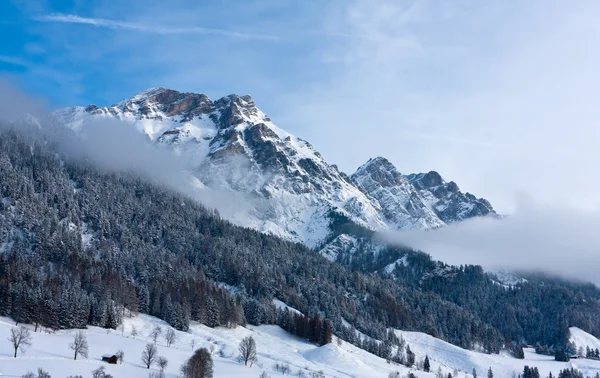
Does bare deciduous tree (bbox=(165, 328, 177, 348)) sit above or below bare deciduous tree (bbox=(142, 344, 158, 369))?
above

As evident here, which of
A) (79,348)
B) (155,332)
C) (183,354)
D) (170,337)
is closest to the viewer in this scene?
(79,348)

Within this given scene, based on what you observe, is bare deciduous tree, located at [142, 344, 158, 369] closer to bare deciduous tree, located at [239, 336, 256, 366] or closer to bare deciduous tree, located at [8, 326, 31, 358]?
bare deciduous tree, located at [8, 326, 31, 358]

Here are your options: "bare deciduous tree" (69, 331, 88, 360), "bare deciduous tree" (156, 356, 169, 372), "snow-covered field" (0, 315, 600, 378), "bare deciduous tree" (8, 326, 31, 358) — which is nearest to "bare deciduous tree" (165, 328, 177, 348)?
"snow-covered field" (0, 315, 600, 378)

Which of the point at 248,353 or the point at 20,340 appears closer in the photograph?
the point at 20,340

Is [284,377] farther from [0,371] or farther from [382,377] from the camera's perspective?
[0,371]

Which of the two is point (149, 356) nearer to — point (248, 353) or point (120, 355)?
point (120, 355)

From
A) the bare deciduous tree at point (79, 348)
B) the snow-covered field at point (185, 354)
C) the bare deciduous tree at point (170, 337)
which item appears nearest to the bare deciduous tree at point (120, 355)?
the snow-covered field at point (185, 354)

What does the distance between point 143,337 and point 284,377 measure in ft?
140

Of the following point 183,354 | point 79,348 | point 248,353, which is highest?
point 248,353

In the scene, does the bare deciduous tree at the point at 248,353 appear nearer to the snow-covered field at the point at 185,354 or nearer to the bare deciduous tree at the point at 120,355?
the snow-covered field at the point at 185,354

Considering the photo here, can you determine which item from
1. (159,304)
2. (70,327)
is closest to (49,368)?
(70,327)

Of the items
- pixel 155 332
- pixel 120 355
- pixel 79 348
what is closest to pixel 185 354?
pixel 155 332

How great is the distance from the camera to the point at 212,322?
18675 cm

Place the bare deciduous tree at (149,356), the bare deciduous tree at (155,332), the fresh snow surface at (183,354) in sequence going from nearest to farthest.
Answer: the fresh snow surface at (183,354) → the bare deciduous tree at (149,356) → the bare deciduous tree at (155,332)
